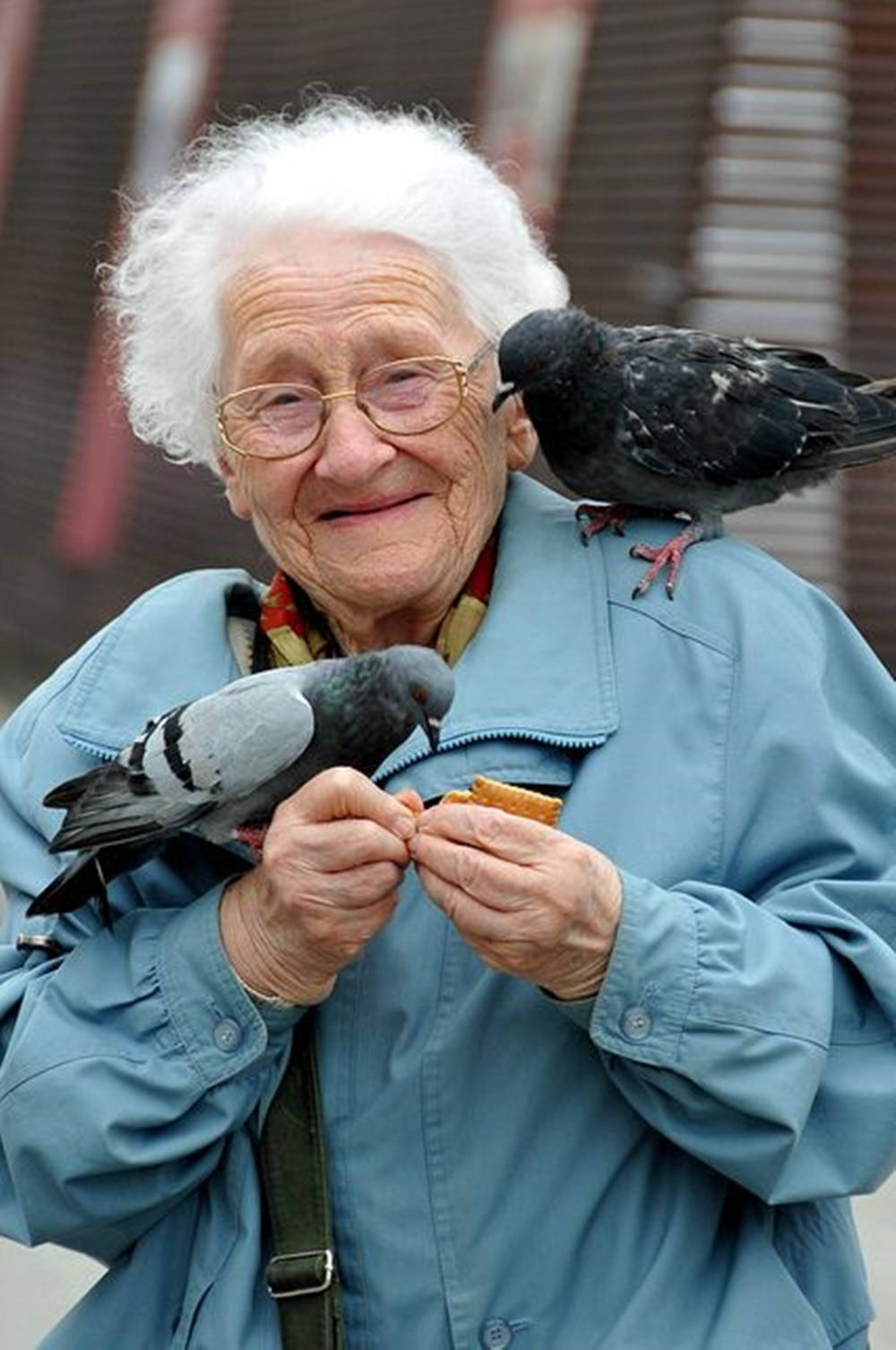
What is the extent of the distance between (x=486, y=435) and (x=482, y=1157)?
35.7 inches

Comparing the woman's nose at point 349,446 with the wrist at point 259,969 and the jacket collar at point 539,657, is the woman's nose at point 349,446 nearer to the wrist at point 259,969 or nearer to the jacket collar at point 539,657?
the jacket collar at point 539,657

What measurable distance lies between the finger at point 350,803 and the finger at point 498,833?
5cm

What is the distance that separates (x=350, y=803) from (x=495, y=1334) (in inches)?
24.3

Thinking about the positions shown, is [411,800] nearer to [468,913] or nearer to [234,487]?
[468,913]

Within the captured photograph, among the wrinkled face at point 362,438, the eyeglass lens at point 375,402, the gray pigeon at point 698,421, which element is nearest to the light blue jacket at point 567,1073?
the wrinkled face at point 362,438

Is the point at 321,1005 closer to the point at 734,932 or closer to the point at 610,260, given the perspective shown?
the point at 734,932

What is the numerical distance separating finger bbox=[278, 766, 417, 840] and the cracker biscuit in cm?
8

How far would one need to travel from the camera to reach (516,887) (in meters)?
2.07

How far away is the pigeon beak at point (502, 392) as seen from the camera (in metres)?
2.62

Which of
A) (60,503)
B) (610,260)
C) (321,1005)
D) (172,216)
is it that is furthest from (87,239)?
(321,1005)

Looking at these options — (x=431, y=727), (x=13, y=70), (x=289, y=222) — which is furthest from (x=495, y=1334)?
(x=13, y=70)

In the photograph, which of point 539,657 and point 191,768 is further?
point 539,657

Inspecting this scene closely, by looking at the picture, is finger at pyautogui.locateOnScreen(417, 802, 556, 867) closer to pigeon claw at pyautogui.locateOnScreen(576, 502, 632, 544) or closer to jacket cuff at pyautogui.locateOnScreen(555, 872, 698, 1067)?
jacket cuff at pyautogui.locateOnScreen(555, 872, 698, 1067)

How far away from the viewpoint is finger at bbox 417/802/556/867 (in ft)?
6.83
